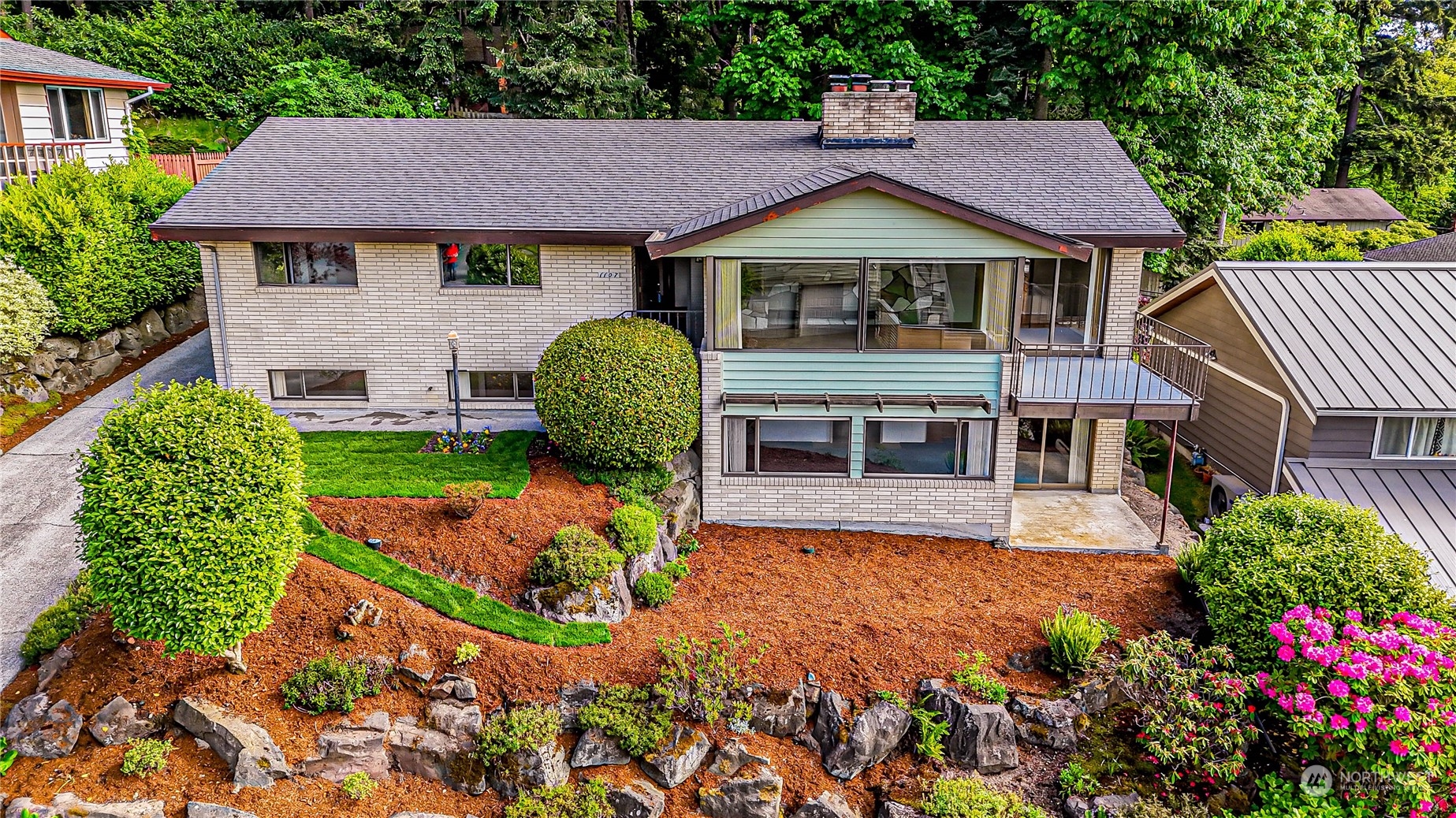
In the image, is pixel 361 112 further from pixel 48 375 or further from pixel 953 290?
pixel 953 290

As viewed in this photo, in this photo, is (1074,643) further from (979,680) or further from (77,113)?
(77,113)

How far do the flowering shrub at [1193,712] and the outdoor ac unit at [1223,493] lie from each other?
243 inches

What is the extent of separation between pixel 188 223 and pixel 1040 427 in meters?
15.3

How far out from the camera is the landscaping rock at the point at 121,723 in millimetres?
9492

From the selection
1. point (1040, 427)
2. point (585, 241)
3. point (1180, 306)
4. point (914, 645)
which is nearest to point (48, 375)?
point (585, 241)

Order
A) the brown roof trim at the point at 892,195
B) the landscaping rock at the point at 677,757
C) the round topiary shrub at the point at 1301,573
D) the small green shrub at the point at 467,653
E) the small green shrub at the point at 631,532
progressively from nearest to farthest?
the landscaping rock at the point at 677,757 < the round topiary shrub at the point at 1301,573 < the small green shrub at the point at 467,653 < the small green shrub at the point at 631,532 < the brown roof trim at the point at 892,195

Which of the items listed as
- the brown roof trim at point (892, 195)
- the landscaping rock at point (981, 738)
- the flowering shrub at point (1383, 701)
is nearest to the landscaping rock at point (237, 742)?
the landscaping rock at point (981, 738)

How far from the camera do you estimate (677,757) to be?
10078 mm

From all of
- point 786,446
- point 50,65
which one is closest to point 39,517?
point 786,446

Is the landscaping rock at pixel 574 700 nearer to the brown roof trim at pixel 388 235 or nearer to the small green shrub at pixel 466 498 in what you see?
the small green shrub at pixel 466 498

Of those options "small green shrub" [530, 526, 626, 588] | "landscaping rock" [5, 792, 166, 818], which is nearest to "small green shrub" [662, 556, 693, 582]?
"small green shrub" [530, 526, 626, 588]

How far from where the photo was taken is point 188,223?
15586mm

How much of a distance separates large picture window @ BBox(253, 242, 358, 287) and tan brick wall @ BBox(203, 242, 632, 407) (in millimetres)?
166

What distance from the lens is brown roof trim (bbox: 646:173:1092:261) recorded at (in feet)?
43.5
